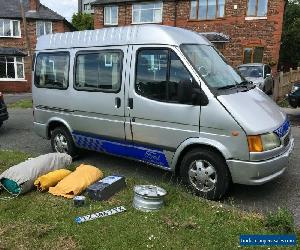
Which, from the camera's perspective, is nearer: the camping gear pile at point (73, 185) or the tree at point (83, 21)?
the camping gear pile at point (73, 185)

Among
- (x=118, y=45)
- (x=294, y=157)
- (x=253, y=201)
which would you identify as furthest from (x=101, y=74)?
(x=294, y=157)

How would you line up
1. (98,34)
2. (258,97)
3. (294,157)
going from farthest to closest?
(294,157) → (98,34) → (258,97)

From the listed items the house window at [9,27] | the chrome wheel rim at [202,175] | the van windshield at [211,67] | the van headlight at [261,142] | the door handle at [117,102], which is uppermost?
the house window at [9,27]

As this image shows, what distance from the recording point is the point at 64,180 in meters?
5.48

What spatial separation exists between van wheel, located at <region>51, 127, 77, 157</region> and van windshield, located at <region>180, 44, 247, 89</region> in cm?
322

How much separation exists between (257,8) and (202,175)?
22034 mm

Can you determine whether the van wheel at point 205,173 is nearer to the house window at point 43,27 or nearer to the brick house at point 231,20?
the brick house at point 231,20

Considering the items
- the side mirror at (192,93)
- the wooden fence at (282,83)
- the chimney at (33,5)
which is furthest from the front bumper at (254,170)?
the chimney at (33,5)

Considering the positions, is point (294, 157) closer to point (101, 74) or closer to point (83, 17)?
point (101, 74)

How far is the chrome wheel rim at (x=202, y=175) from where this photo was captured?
16.7 ft

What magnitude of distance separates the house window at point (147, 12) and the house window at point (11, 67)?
38.7 ft

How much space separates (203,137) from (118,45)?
89.2 inches

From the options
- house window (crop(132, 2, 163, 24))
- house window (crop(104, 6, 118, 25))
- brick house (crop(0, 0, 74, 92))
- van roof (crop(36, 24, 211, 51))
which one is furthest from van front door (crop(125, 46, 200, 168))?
brick house (crop(0, 0, 74, 92))

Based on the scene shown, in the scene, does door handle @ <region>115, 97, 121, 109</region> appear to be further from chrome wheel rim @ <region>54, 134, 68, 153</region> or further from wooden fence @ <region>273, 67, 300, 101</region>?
wooden fence @ <region>273, 67, 300, 101</region>
